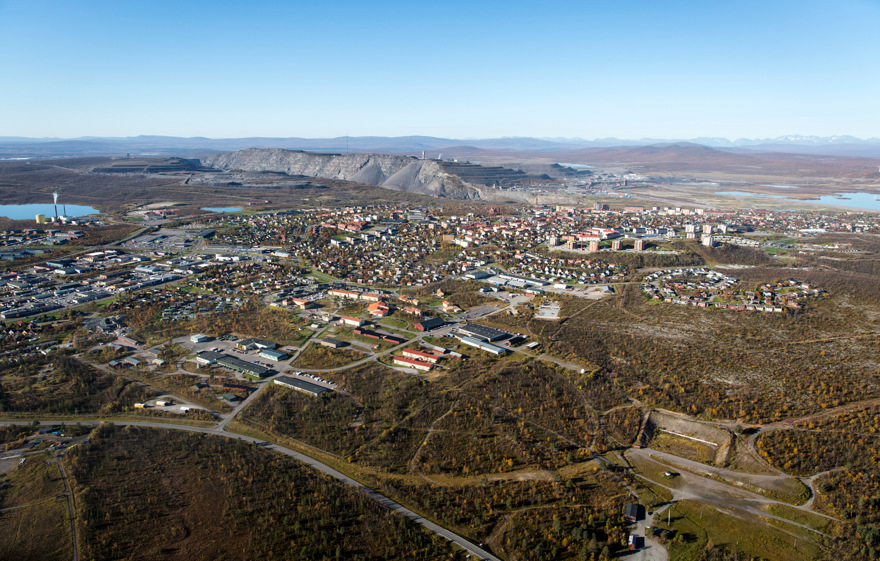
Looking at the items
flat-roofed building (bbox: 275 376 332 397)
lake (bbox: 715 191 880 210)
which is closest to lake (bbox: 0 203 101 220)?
flat-roofed building (bbox: 275 376 332 397)

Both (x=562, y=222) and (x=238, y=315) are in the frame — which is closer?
(x=238, y=315)

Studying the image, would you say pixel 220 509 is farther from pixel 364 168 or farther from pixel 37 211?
pixel 364 168

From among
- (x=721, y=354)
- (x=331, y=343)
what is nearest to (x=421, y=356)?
(x=331, y=343)

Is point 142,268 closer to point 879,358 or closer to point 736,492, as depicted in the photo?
point 736,492

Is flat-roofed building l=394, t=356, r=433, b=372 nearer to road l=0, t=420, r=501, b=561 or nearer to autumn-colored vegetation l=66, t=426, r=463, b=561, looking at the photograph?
road l=0, t=420, r=501, b=561

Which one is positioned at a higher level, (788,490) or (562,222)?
(562,222)

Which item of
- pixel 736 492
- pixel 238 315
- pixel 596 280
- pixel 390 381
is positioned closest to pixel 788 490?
pixel 736 492
